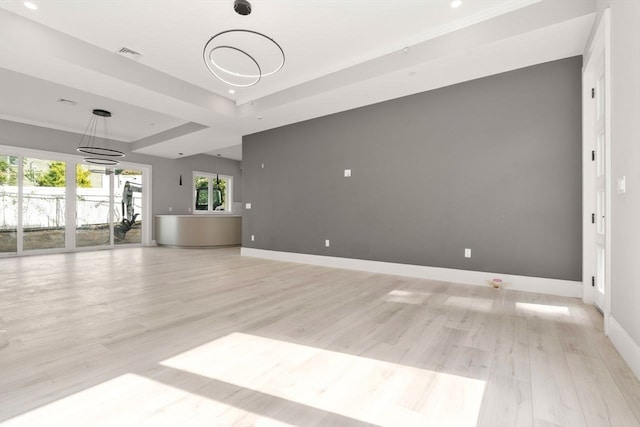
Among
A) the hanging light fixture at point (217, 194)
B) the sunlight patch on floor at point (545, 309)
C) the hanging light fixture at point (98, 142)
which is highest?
the hanging light fixture at point (98, 142)

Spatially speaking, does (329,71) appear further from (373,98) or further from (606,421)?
(606,421)

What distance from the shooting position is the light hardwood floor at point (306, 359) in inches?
54.3

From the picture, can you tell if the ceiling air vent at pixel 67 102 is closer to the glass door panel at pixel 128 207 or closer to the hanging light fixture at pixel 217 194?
the glass door panel at pixel 128 207

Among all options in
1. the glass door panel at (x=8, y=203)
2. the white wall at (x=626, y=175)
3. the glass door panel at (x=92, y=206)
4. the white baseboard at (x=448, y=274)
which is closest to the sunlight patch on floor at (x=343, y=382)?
the white wall at (x=626, y=175)

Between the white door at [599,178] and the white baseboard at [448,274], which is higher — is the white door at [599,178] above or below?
above

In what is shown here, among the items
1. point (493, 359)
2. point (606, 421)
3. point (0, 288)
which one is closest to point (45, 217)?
point (0, 288)

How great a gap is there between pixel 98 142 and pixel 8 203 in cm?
241

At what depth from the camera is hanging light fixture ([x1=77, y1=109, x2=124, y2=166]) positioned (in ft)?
19.9

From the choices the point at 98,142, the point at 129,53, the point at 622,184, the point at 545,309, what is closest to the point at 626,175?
the point at 622,184

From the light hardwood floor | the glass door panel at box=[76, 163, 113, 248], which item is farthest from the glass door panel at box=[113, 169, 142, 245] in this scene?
the light hardwood floor

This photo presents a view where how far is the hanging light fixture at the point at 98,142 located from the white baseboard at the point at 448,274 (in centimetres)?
Answer: 438

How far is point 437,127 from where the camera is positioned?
14.1 feet

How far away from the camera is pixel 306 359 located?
6.23 feet

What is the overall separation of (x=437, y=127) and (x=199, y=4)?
11.1 feet
